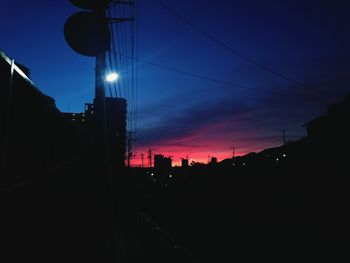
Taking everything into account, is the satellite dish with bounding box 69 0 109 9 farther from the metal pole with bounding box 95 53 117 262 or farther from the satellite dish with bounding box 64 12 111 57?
the metal pole with bounding box 95 53 117 262

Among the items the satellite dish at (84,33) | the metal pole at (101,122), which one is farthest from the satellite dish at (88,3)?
the metal pole at (101,122)

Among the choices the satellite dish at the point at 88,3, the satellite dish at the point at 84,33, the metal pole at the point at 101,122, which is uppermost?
the satellite dish at the point at 88,3

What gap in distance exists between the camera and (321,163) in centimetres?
2770

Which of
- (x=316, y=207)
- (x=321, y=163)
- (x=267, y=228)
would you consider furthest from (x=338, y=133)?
(x=267, y=228)

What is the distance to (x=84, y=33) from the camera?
12.4ft

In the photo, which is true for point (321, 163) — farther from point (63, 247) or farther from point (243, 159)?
point (63, 247)

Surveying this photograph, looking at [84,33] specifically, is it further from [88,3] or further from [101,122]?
[101,122]

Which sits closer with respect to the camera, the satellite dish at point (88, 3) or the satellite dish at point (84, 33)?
the satellite dish at point (84, 33)

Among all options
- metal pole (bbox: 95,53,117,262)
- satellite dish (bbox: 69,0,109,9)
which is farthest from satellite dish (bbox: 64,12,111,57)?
metal pole (bbox: 95,53,117,262)

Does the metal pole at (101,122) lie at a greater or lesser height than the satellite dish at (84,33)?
lesser

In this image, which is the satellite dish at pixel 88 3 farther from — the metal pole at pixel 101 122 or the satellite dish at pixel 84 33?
the metal pole at pixel 101 122

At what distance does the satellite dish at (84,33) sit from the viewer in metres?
3.73

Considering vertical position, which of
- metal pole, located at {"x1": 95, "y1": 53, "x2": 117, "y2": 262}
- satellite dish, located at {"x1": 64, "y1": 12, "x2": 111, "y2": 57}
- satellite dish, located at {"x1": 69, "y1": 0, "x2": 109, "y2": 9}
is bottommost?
metal pole, located at {"x1": 95, "y1": 53, "x2": 117, "y2": 262}

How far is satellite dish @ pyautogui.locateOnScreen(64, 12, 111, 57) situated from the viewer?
3734mm
